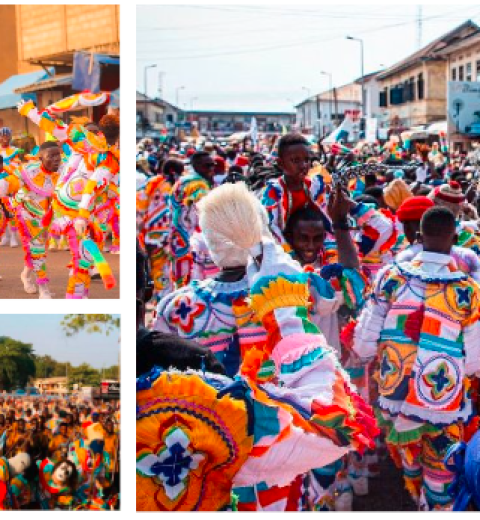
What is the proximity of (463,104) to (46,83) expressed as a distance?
13.9 meters

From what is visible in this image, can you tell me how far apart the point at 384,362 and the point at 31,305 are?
2161 millimetres

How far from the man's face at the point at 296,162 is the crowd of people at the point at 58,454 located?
9.82ft

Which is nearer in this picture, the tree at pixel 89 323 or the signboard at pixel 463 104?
the tree at pixel 89 323

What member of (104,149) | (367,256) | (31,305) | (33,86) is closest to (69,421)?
(31,305)

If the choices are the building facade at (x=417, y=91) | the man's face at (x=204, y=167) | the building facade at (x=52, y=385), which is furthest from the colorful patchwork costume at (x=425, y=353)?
the building facade at (x=417, y=91)

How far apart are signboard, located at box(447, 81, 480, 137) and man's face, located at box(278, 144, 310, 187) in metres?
10.7

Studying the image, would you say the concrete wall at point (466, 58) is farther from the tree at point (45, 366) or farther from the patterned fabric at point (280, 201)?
the tree at point (45, 366)

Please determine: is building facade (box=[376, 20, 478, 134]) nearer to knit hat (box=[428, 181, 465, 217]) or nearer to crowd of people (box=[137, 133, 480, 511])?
knit hat (box=[428, 181, 465, 217])

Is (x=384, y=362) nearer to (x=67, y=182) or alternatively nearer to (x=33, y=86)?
(x=67, y=182)

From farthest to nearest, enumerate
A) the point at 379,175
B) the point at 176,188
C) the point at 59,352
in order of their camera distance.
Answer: the point at 379,175 → the point at 176,188 → the point at 59,352

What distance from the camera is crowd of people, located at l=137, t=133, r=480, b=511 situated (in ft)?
6.81

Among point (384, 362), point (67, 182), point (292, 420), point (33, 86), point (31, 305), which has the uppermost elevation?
point (33, 86)

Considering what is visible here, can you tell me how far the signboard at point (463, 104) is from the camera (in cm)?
1541

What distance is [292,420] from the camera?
2.09 metres
